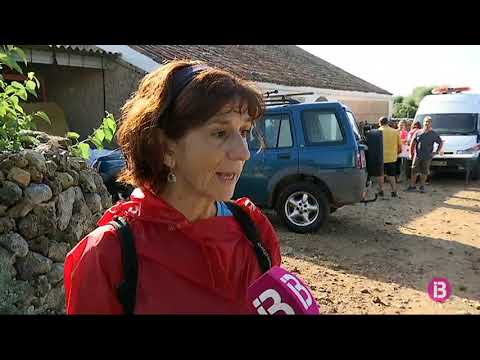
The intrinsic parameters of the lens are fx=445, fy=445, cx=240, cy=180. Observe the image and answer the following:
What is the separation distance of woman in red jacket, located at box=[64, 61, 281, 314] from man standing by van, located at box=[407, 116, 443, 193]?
10.6m

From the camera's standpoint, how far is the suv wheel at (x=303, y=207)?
22.6 ft

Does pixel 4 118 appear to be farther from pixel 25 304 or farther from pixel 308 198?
pixel 308 198

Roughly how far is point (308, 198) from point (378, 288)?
2226 mm

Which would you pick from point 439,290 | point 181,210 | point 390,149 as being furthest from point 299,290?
point 390,149

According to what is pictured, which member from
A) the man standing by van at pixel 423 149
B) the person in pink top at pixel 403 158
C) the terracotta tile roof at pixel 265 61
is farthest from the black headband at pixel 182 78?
the person in pink top at pixel 403 158

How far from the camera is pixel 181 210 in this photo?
4.78ft

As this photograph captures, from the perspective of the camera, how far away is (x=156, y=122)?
54.0 inches

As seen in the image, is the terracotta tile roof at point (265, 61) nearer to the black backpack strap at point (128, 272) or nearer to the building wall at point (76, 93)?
the building wall at point (76, 93)

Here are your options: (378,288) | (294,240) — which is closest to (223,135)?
(378,288)

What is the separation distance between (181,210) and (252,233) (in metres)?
0.25

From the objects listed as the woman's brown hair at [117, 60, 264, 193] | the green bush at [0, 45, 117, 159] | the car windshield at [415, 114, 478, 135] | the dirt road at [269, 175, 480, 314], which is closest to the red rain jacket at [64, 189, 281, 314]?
the woman's brown hair at [117, 60, 264, 193]

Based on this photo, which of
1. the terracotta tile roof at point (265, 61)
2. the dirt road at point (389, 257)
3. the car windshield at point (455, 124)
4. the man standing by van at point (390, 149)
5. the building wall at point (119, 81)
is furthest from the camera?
the car windshield at point (455, 124)

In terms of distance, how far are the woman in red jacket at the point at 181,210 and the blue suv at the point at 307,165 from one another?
17.7ft

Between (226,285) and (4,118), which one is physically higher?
(4,118)
